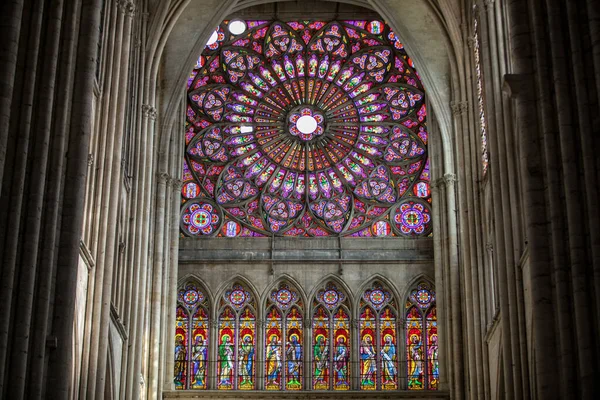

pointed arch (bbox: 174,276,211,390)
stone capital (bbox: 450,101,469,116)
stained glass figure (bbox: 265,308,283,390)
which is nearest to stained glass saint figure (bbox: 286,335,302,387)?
stained glass figure (bbox: 265,308,283,390)

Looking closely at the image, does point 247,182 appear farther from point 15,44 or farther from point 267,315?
point 15,44

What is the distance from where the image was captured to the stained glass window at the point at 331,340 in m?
34.2

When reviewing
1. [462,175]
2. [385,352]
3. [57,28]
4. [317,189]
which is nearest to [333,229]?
[317,189]

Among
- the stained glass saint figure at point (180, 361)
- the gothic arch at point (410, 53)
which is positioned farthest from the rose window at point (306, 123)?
the stained glass saint figure at point (180, 361)

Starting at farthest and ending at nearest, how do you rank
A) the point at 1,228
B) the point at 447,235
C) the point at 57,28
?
the point at 447,235, the point at 57,28, the point at 1,228

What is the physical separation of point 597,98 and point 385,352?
17214 millimetres

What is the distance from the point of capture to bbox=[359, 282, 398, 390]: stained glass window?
112 ft

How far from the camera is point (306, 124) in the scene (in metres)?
37.6

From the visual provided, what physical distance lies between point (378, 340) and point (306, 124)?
7155 mm

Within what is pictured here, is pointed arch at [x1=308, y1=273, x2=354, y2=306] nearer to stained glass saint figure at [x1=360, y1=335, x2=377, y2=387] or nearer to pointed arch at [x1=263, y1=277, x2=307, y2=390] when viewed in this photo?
pointed arch at [x1=263, y1=277, x2=307, y2=390]

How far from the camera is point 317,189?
3675 centimetres

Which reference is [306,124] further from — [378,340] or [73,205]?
[73,205]

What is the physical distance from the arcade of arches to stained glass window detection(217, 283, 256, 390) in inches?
2.5

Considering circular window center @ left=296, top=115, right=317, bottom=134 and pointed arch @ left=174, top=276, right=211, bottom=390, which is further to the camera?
circular window center @ left=296, top=115, right=317, bottom=134
